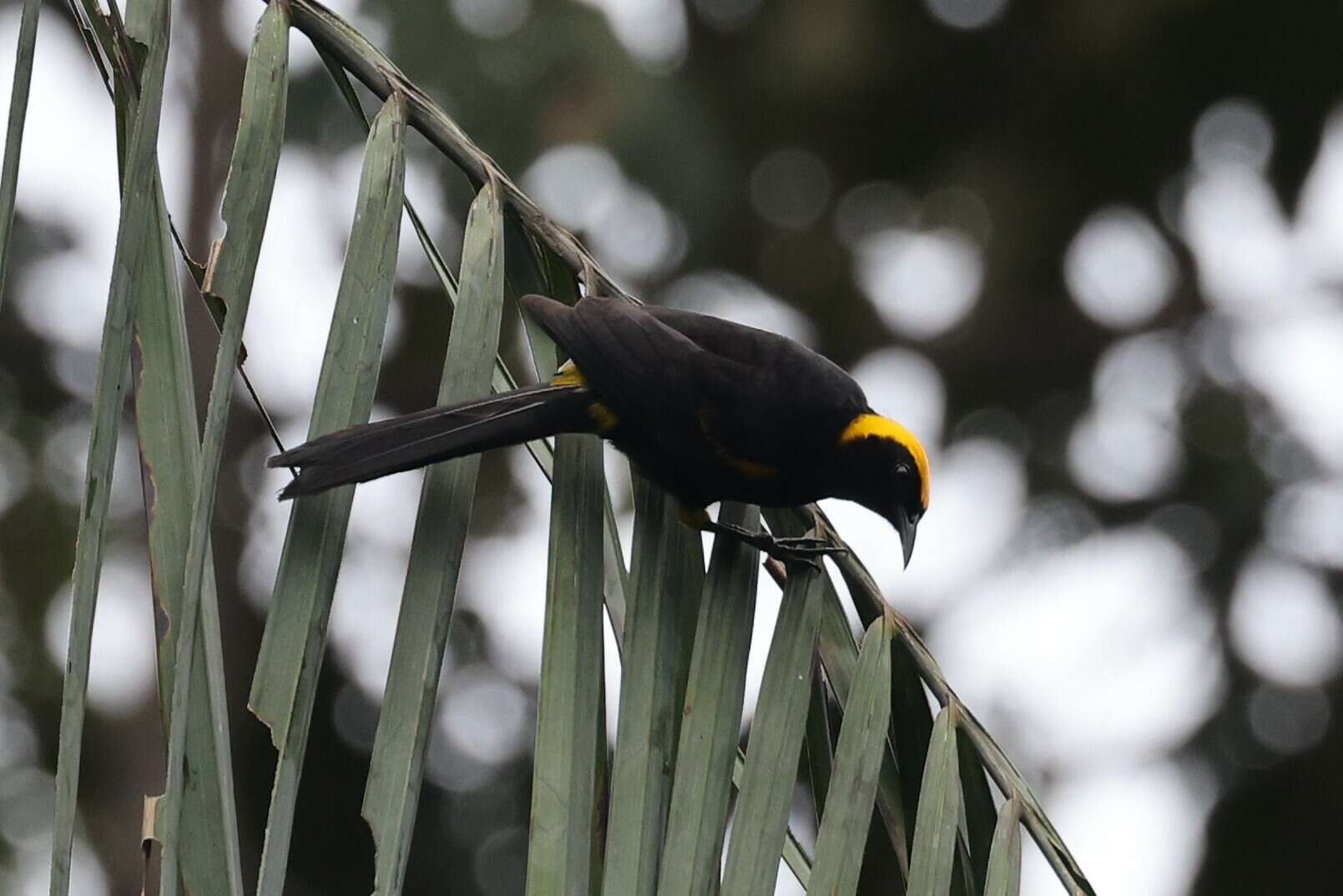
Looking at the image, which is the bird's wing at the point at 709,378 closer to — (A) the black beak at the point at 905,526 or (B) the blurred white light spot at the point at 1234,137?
(A) the black beak at the point at 905,526

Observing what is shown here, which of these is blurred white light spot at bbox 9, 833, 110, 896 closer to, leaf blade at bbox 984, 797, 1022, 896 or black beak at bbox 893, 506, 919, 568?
black beak at bbox 893, 506, 919, 568

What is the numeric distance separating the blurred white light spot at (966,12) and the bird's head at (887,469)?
27.8 feet

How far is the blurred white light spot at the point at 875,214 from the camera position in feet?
35.6

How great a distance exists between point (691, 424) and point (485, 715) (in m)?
6.10

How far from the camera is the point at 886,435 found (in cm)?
309

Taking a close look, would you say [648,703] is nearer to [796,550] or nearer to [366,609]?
[796,550]

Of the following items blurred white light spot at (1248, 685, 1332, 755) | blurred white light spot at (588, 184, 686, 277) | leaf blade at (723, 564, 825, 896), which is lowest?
leaf blade at (723, 564, 825, 896)

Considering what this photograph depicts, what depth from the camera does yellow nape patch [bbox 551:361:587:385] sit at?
258cm

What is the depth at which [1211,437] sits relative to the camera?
32.2 feet

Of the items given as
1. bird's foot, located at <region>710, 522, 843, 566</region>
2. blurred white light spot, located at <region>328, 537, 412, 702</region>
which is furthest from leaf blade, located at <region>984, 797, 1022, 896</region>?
blurred white light spot, located at <region>328, 537, 412, 702</region>

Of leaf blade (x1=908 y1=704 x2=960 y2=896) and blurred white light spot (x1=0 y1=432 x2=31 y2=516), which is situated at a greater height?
blurred white light spot (x1=0 y1=432 x2=31 y2=516)

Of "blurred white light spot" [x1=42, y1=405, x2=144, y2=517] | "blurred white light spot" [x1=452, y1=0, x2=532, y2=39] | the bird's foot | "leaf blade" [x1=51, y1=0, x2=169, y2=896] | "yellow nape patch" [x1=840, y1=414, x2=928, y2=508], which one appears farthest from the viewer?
"blurred white light spot" [x1=452, y1=0, x2=532, y2=39]

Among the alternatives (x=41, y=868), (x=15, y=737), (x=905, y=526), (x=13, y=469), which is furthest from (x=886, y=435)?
(x=13, y=469)

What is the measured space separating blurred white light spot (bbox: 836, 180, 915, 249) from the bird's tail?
28.4 ft
